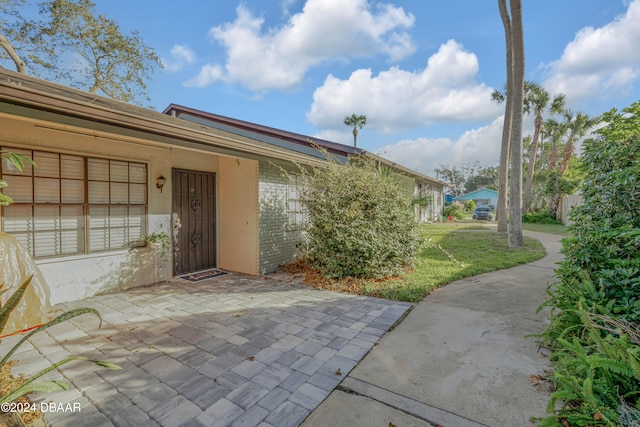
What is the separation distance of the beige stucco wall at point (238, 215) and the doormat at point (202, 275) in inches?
11.8

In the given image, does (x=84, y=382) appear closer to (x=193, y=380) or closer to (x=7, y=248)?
(x=193, y=380)

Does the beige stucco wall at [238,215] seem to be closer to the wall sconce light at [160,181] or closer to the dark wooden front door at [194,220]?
the dark wooden front door at [194,220]

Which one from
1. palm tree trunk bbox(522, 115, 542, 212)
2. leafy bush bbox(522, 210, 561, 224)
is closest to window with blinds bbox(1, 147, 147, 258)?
leafy bush bbox(522, 210, 561, 224)

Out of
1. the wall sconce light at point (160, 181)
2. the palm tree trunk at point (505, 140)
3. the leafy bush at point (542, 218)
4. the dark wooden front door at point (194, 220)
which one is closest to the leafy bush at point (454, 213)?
the leafy bush at point (542, 218)

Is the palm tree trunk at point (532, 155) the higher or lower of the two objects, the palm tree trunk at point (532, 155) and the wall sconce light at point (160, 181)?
the higher

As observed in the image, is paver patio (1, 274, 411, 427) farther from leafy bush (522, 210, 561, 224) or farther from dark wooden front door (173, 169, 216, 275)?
leafy bush (522, 210, 561, 224)

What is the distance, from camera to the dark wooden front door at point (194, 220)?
20.7 ft

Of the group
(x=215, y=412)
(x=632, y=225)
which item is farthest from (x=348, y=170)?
(x=215, y=412)

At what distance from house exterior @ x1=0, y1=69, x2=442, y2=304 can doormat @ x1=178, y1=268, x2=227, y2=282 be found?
A: 0.59ft

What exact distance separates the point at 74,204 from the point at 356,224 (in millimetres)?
4882

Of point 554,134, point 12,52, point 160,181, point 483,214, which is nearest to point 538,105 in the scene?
point 554,134

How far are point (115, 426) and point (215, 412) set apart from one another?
68 centimetres

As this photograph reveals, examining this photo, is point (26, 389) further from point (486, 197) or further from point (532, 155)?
point (486, 197)

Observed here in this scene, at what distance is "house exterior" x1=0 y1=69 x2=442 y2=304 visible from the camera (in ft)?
13.1
